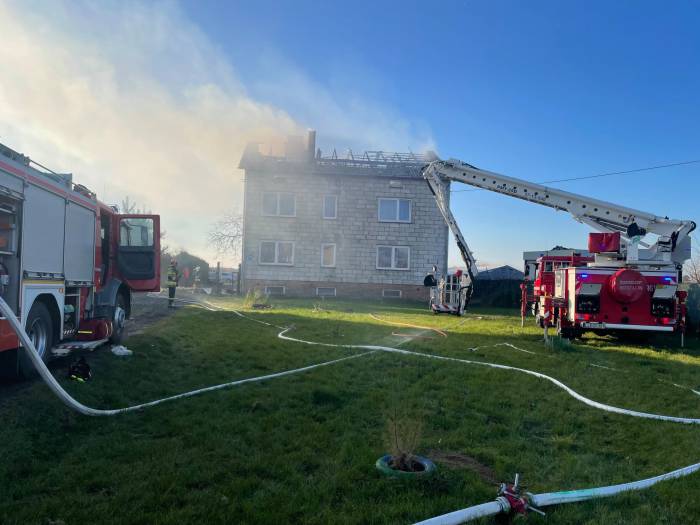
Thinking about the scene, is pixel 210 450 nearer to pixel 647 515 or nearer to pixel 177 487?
pixel 177 487

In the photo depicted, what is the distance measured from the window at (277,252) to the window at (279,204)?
1.43 metres

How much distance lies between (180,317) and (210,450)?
1000cm

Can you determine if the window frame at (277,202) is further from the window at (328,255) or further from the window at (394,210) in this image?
the window at (394,210)

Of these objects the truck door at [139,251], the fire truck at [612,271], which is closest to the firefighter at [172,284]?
the truck door at [139,251]


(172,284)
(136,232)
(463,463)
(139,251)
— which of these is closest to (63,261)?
→ (139,251)

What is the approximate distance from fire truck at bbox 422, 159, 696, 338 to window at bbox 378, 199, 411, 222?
11.0m

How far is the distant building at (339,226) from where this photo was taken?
1024 inches

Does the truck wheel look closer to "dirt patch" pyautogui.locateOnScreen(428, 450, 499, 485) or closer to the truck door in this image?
the truck door

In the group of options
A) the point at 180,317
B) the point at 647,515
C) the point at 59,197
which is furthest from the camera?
the point at 180,317

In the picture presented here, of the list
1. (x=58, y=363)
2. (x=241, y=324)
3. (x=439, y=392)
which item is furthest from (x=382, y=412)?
(x=241, y=324)

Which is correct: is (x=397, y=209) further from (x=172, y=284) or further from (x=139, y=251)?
(x=139, y=251)

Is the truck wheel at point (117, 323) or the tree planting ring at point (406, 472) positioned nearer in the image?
the tree planting ring at point (406, 472)

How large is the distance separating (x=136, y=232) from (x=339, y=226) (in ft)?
54.9

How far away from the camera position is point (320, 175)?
85.9 feet
